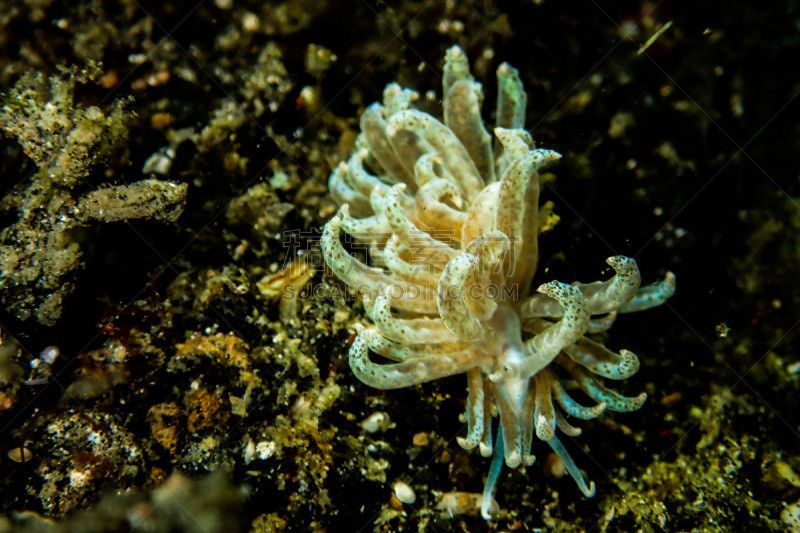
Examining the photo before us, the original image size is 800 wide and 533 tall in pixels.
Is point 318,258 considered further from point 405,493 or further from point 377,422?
point 405,493

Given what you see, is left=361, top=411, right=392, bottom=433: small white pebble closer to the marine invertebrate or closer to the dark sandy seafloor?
the dark sandy seafloor

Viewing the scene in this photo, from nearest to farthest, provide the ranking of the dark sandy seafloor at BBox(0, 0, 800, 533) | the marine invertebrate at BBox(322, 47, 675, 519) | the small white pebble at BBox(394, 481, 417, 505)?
the marine invertebrate at BBox(322, 47, 675, 519) < the dark sandy seafloor at BBox(0, 0, 800, 533) < the small white pebble at BBox(394, 481, 417, 505)

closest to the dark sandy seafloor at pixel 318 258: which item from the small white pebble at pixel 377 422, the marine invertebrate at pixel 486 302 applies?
the small white pebble at pixel 377 422

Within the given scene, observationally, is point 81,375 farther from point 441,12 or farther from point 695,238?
point 695,238

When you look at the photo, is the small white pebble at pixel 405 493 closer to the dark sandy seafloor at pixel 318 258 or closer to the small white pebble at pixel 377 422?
the dark sandy seafloor at pixel 318 258

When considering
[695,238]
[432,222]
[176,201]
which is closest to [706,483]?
[695,238]

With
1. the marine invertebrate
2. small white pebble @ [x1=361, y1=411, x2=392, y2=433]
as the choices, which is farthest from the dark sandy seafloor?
the marine invertebrate

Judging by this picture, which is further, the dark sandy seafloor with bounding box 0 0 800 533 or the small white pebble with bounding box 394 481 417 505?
the small white pebble with bounding box 394 481 417 505
